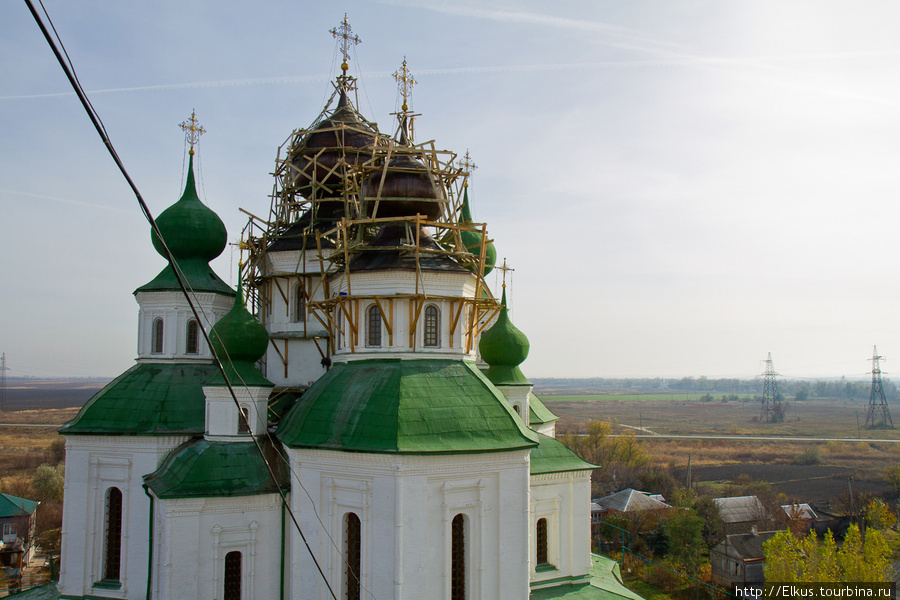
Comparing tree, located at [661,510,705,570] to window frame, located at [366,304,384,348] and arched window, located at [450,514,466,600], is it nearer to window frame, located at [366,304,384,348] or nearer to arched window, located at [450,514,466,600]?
arched window, located at [450,514,466,600]

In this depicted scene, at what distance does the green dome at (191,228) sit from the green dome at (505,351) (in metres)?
8.33

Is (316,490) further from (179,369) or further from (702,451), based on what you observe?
(702,451)

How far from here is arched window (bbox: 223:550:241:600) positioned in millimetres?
13859

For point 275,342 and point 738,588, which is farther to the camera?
point 738,588

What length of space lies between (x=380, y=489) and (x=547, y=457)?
211 inches

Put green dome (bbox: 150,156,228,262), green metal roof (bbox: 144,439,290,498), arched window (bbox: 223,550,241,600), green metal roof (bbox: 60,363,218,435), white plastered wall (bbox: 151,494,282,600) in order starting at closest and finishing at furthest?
white plastered wall (bbox: 151,494,282,600), green metal roof (bbox: 144,439,290,498), arched window (bbox: 223,550,241,600), green metal roof (bbox: 60,363,218,435), green dome (bbox: 150,156,228,262)

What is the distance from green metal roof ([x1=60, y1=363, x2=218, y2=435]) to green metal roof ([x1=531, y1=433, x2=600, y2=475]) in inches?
323

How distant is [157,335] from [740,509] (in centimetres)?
3397

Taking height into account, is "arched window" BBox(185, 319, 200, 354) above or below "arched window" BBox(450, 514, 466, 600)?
above

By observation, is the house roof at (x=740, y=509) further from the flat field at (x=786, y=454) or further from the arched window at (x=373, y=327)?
the arched window at (x=373, y=327)

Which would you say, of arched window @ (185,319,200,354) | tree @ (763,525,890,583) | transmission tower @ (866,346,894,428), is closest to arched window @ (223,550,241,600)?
arched window @ (185,319,200,354)

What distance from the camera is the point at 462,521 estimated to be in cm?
1283

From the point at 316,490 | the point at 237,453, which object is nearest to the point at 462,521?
the point at 316,490

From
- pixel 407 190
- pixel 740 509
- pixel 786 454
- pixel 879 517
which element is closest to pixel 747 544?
pixel 740 509
